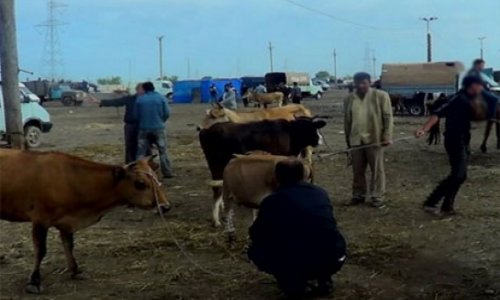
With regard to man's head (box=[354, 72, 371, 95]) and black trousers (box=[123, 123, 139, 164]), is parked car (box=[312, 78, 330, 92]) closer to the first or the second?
black trousers (box=[123, 123, 139, 164])

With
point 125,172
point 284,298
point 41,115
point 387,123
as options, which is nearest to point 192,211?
point 387,123

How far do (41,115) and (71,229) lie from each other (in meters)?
19.0

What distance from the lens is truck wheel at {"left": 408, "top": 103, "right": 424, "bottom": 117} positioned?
39.3 m

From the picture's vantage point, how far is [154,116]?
14.8 m

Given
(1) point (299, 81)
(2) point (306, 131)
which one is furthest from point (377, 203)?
(1) point (299, 81)

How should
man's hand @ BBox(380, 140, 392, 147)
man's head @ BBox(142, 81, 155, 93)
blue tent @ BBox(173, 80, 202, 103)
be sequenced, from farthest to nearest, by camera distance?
blue tent @ BBox(173, 80, 202, 103) → man's head @ BBox(142, 81, 155, 93) → man's hand @ BBox(380, 140, 392, 147)

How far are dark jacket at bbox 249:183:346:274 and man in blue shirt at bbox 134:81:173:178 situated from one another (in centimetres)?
792

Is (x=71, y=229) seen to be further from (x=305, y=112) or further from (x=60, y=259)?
(x=305, y=112)

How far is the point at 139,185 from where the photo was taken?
7863mm

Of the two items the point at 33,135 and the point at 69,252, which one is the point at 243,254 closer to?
the point at 69,252

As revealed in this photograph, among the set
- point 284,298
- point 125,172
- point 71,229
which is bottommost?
point 284,298

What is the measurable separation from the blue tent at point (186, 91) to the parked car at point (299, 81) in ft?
21.8

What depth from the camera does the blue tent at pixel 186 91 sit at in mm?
72562

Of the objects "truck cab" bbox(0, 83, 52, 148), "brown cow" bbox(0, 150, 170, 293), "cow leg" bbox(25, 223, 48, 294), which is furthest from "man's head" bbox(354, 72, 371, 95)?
"truck cab" bbox(0, 83, 52, 148)
